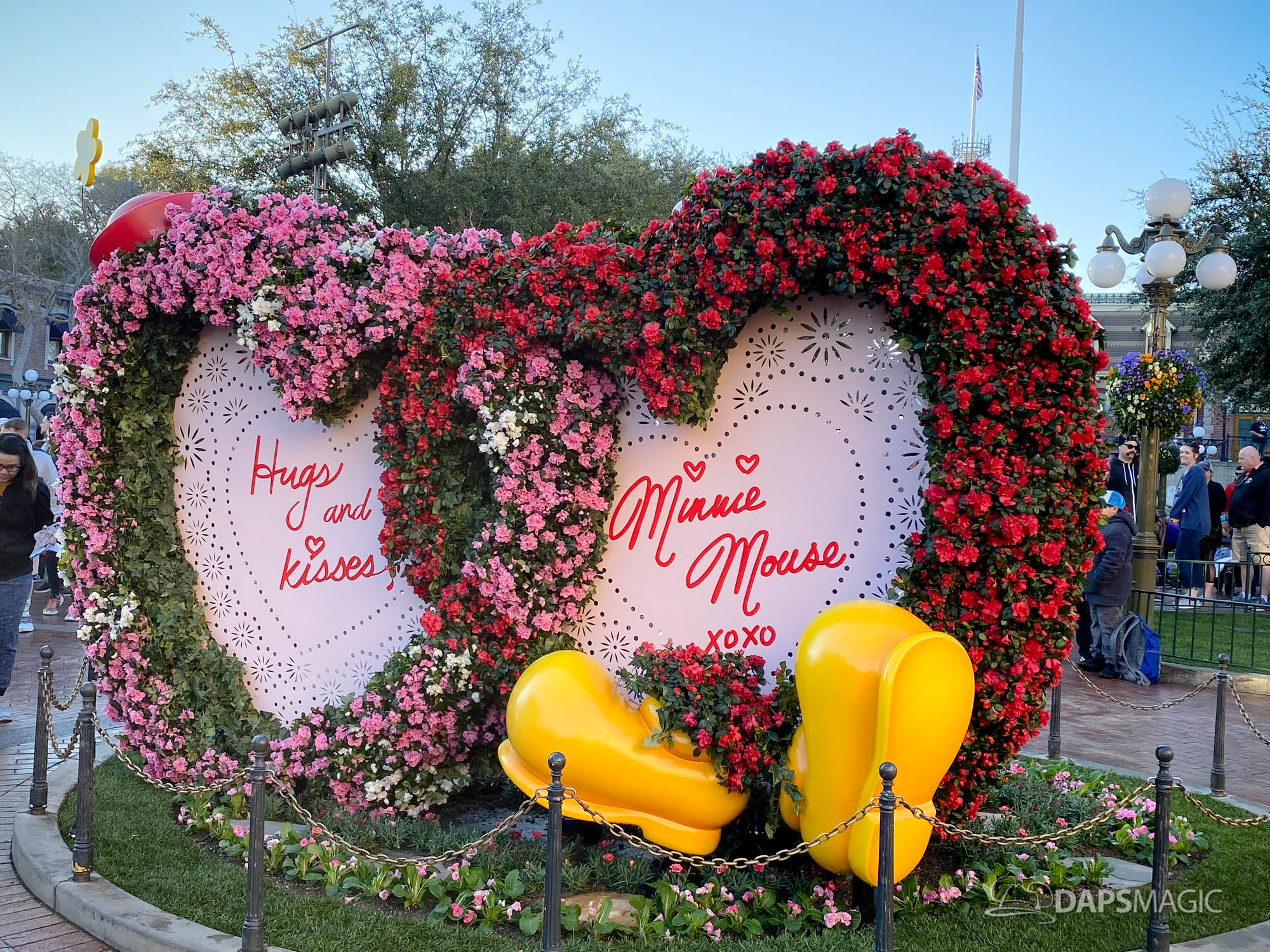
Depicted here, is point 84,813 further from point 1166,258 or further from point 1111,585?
point 1166,258

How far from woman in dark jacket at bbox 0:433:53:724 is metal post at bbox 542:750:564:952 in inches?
227

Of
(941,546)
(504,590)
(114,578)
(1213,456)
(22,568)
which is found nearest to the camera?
(941,546)

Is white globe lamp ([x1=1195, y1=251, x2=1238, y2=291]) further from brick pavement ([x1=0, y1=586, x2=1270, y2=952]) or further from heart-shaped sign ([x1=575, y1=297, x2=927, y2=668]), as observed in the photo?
heart-shaped sign ([x1=575, y1=297, x2=927, y2=668])

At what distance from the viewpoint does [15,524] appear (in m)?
7.59

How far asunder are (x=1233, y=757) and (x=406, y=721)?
6.36 m

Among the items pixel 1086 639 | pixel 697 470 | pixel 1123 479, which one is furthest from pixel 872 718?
pixel 1123 479

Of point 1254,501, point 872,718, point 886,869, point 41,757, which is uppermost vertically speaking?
point 1254,501

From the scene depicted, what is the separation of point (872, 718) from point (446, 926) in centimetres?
208

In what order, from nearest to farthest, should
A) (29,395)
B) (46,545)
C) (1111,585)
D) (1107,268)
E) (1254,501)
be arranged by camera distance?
(1111,585) → (46,545) → (1107,268) → (1254,501) → (29,395)

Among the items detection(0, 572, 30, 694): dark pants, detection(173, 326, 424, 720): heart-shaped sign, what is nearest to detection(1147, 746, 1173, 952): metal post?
detection(173, 326, 424, 720): heart-shaped sign

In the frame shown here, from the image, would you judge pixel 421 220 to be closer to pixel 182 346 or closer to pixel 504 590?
pixel 182 346

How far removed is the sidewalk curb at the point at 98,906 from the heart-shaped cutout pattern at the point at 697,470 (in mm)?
2859

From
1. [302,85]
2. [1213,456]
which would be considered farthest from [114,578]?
[1213,456]

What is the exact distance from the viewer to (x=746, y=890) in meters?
4.66
